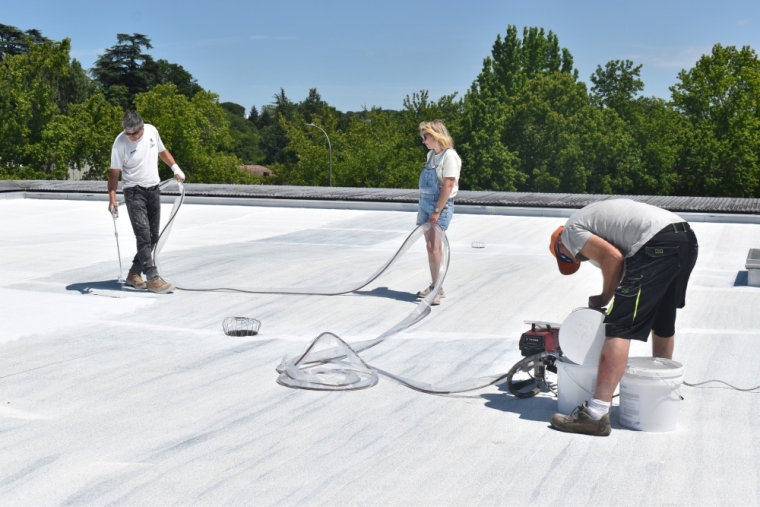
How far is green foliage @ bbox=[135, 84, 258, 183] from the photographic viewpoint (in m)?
66.9

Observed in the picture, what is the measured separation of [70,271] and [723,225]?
10362 mm

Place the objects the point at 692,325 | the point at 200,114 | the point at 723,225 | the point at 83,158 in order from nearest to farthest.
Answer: the point at 692,325
the point at 723,225
the point at 83,158
the point at 200,114

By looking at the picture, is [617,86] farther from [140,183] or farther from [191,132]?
[140,183]

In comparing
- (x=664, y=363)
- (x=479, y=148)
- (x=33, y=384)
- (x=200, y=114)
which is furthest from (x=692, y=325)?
(x=200, y=114)

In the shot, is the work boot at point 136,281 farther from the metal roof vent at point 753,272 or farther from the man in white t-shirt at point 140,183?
the metal roof vent at point 753,272

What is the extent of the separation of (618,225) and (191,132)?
215 ft

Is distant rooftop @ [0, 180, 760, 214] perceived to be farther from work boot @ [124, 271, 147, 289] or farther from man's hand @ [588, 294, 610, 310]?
man's hand @ [588, 294, 610, 310]

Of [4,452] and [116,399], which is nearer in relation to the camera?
[4,452]

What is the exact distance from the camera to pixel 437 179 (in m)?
8.04

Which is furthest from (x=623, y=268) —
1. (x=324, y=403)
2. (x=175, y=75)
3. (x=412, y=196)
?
(x=175, y=75)

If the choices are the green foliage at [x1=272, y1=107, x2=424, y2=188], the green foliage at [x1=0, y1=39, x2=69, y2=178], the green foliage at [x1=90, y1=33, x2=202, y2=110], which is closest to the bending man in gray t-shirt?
the green foliage at [x1=0, y1=39, x2=69, y2=178]

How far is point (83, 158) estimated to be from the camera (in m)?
61.3

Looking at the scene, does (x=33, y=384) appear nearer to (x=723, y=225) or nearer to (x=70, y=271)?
(x=70, y=271)

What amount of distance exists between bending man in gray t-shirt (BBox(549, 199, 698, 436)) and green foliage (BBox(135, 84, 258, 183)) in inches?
2429
